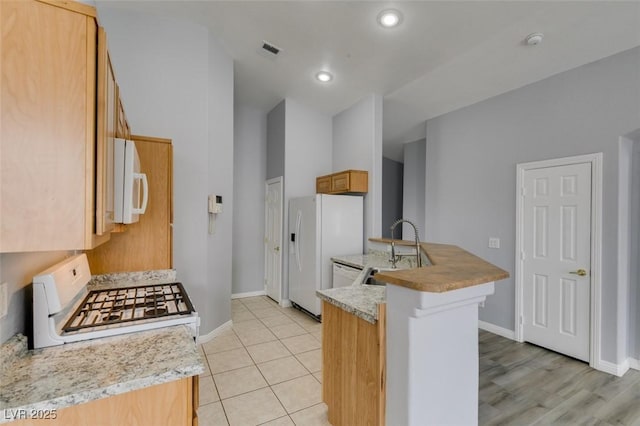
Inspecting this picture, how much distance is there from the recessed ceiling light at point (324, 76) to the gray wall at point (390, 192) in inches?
170

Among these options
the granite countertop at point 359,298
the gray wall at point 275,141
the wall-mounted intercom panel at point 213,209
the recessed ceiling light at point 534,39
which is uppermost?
the recessed ceiling light at point 534,39

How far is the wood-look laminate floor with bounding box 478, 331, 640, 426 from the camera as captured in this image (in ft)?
6.85

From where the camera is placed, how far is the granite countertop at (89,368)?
83 centimetres

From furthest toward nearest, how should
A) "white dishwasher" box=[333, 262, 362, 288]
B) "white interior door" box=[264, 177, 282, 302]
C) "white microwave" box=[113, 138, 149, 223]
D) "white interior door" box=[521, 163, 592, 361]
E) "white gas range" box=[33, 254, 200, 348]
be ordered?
1. "white interior door" box=[264, 177, 282, 302]
2. "white dishwasher" box=[333, 262, 362, 288]
3. "white interior door" box=[521, 163, 592, 361]
4. "white microwave" box=[113, 138, 149, 223]
5. "white gas range" box=[33, 254, 200, 348]

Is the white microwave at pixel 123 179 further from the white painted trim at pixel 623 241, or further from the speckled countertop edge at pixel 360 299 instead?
the white painted trim at pixel 623 241

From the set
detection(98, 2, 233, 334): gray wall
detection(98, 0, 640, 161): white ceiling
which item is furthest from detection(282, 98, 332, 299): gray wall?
detection(98, 2, 233, 334): gray wall

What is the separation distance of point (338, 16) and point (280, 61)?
1.07 m

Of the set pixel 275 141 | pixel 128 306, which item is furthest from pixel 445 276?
pixel 275 141

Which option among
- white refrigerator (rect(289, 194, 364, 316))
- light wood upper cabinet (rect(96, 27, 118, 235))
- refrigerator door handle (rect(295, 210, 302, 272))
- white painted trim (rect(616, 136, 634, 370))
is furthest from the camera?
refrigerator door handle (rect(295, 210, 302, 272))

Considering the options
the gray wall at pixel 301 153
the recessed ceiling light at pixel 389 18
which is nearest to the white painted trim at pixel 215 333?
the gray wall at pixel 301 153

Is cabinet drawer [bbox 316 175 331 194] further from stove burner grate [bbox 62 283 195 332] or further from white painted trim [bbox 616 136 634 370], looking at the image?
white painted trim [bbox 616 136 634 370]

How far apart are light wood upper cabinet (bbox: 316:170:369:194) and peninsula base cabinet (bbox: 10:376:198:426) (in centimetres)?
320

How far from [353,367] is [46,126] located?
1742 mm

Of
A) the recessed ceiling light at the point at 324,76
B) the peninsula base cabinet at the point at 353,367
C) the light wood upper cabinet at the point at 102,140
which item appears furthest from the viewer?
the recessed ceiling light at the point at 324,76
